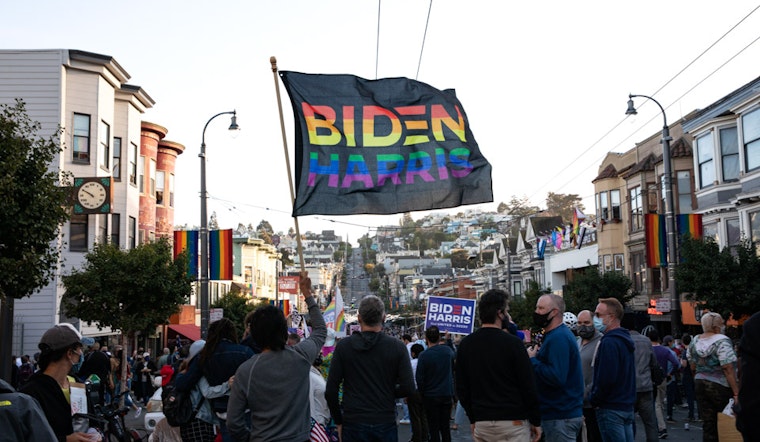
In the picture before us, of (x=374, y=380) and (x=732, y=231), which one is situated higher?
(x=732, y=231)

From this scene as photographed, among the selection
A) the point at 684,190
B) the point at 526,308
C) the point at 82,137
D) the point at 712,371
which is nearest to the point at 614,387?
the point at 712,371

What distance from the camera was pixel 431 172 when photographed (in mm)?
10406

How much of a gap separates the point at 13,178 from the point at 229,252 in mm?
14046

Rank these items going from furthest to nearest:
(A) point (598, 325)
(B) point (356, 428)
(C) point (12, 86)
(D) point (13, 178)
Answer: (C) point (12, 86) → (D) point (13, 178) → (A) point (598, 325) → (B) point (356, 428)

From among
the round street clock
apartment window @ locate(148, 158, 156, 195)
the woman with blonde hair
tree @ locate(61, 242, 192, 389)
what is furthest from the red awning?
the woman with blonde hair

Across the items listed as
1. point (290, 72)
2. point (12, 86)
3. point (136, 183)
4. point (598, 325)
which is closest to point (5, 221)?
point (290, 72)

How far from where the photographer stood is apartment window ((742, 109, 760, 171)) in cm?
2927

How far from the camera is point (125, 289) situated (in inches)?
1163

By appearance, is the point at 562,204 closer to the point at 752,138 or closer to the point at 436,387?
the point at 752,138

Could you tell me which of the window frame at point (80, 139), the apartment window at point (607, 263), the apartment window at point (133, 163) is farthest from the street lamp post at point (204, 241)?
the apartment window at point (607, 263)

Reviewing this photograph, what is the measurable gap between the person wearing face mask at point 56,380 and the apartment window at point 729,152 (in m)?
30.9

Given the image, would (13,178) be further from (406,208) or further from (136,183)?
(136,183)

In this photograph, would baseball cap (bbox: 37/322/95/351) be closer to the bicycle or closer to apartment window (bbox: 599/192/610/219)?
the bicycle

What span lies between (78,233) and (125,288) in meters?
5.83
